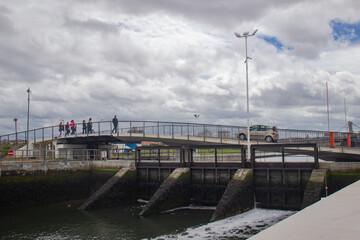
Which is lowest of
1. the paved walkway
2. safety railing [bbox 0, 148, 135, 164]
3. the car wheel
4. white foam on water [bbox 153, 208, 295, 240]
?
white foam on water [bbox 153, 208, 295, 240]

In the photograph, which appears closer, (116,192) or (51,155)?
(116,192)

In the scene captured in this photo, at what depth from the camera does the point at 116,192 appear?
22.9 meters

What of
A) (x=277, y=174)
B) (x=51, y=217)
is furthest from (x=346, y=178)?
(x=51, y=217)

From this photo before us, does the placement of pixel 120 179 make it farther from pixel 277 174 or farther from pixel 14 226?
pixel 277 174

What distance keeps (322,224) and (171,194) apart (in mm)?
15304

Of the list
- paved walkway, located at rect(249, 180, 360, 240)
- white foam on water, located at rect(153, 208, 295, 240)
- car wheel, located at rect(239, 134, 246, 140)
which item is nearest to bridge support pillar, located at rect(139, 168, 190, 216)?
white foam on water, located at rect(153, 208, 295, 240)

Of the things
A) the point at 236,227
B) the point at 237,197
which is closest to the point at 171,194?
the point at 237,197

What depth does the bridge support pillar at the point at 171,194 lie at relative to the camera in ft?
62.8

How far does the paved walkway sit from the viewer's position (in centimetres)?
492

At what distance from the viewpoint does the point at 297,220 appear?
19.5 ft

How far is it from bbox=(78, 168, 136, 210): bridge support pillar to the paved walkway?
659 inches

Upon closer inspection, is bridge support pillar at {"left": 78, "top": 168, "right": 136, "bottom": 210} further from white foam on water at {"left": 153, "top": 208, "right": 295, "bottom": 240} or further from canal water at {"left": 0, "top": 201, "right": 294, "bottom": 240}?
white foam on water at {"left": 153, "top": 208, "right": 295, "bottom": 240}

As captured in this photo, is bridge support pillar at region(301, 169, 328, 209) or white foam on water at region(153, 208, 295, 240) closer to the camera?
white foam on water at region(153, 208, 295, 240)

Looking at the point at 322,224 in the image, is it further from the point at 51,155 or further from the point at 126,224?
the point at 51,155
